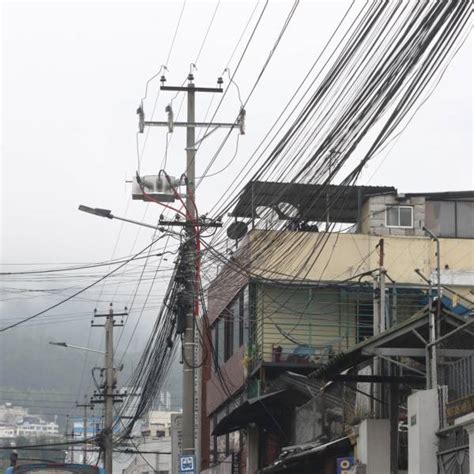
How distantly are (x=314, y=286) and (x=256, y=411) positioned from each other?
3827 millimetres

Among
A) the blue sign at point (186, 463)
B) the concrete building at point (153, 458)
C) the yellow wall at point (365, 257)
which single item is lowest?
the blue sign at point (186, 463)

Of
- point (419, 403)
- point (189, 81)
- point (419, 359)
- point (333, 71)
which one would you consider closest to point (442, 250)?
point (189, 81)

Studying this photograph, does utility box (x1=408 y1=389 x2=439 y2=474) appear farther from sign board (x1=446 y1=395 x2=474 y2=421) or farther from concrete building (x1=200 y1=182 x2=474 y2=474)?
concrete building (x1=200 y1=182 x2=474 y2=474)

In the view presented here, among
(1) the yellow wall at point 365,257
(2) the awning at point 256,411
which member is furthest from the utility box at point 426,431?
(1) the yellow wall at point 365,257

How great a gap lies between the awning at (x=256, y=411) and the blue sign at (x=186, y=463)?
2.81 metres

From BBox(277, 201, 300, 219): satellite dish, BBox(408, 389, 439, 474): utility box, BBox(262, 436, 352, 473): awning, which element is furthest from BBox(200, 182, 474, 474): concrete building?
BBox(408, 389, 439, 474): utility box

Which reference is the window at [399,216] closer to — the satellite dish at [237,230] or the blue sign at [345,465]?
the satellite dish at [237,230]

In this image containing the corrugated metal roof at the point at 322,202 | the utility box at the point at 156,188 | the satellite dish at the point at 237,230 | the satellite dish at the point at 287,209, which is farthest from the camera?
the satellite dish at the point at 237,230

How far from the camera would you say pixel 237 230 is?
32.2 metres

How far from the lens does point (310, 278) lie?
32.4 meters

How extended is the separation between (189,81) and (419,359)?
1085cm

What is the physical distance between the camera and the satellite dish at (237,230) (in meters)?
30.9

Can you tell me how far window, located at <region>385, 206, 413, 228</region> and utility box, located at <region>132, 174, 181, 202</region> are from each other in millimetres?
9344

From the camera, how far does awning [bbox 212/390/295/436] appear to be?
91.2 feet
